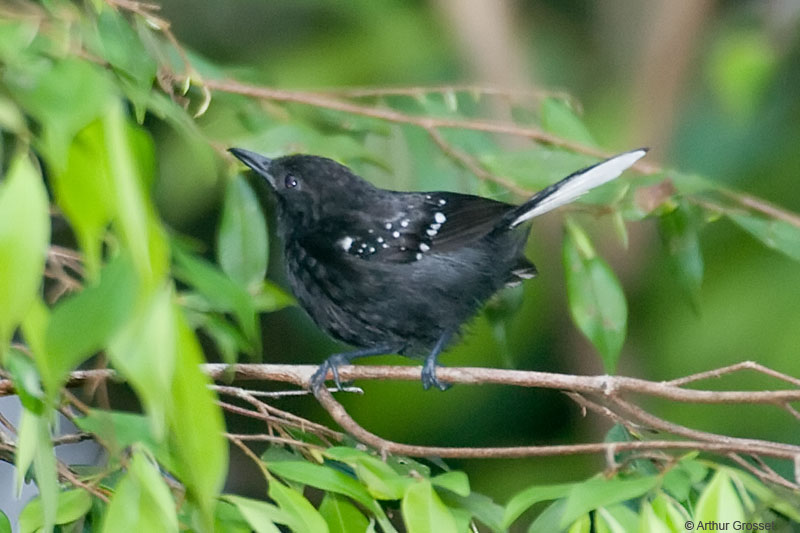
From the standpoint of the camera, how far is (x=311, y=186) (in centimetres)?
191

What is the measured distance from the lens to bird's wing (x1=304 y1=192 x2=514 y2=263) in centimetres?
177

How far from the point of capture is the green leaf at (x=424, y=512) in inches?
37.4

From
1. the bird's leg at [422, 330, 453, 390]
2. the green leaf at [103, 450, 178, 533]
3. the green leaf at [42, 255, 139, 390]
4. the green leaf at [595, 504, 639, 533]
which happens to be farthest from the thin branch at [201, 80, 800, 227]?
the green leaf at [42, 255, 139, 390]

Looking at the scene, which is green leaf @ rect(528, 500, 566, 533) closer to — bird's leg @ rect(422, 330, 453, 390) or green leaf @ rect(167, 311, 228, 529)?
bird's leg @ rect(422, 330, 453, 390)

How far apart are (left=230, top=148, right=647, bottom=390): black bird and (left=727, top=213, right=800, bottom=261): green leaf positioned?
0.33 metres

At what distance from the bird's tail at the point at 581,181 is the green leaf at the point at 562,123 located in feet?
0.57

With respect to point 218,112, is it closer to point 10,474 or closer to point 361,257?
point 361,257

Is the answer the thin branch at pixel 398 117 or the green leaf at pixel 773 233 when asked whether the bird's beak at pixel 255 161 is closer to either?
the thin branch at pixel 398 117

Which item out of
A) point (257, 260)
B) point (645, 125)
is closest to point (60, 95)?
point (257, 260)

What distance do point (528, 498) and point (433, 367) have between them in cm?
53

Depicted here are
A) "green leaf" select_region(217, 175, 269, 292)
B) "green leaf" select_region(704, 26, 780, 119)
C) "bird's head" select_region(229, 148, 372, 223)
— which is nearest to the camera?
"green leaf" select_region(217, 175, 269, 292)

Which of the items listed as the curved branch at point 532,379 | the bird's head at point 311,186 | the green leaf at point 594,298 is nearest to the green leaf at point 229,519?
the curved branch at point 532,379

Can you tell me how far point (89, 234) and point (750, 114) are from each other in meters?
2.21

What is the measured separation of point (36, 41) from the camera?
34.5 inches
